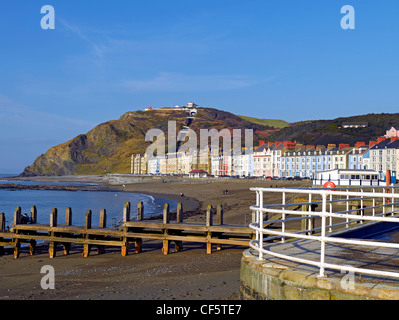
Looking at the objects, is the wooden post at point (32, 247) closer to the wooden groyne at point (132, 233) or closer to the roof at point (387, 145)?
the wooden groyne at point (132, 233)

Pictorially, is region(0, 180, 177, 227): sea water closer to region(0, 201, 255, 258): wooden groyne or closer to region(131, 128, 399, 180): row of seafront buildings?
region(0, 201, 255, 258): wooden groyne

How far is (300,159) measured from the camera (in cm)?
10994

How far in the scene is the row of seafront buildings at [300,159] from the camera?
280 feet

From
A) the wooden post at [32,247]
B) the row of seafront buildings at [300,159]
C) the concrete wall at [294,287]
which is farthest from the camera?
the row of seafront buildings at [300,159]

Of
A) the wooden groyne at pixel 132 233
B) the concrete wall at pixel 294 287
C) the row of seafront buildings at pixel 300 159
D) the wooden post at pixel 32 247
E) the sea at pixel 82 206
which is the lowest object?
the sea at pixel 82 206

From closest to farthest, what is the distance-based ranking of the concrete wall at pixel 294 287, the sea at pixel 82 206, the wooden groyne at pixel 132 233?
the concrete wall at pixel 294 287, the wooden groyne at pixel 132 233, the sea at pixel 82 206

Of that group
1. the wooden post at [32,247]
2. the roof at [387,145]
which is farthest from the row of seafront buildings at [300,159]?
the wooden post at [32,247]

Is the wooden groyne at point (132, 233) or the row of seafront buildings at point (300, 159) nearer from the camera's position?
the wooden groyne at point (132, 233)

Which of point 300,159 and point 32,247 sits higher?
point 300,159

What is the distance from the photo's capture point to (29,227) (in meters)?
19.0

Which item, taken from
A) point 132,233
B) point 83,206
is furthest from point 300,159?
point 132,233

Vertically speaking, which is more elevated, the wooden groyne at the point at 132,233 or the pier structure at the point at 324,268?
the pier structure at the point at 324,268

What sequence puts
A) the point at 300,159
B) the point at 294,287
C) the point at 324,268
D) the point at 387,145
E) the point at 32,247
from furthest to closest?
the point at 300,159, the point at 387,145, the point at 32,247, the point at 324,268, the point at 294,287

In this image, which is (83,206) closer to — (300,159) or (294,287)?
(294,287)
